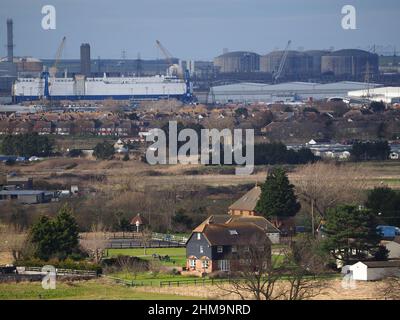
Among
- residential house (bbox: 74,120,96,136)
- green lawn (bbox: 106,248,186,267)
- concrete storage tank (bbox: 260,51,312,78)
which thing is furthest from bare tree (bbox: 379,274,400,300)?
concrete storage tank (bbox: 260,51,312,78)

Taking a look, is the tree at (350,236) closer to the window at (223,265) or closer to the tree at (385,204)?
the window at (223,265)

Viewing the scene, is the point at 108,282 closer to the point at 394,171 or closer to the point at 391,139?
the point at 394,171

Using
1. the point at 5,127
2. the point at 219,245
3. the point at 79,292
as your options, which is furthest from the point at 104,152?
the point at 79,292

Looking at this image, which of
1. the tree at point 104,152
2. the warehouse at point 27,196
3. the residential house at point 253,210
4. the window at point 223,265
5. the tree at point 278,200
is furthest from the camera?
the tree at point 104,152

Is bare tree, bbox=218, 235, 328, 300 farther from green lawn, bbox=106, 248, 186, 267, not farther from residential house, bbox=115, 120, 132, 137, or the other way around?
residential house, bbox=115, 120, 132, 137

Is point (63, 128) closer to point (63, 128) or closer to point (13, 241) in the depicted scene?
point (63, 128)

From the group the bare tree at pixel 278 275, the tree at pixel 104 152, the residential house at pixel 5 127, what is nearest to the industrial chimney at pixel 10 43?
the residential house at pixel 5 127
